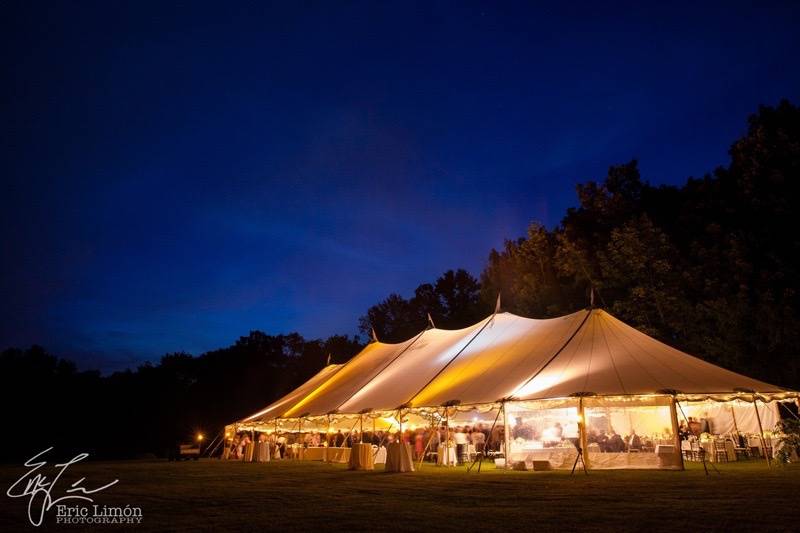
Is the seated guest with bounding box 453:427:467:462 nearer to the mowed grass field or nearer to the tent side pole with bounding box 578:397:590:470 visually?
the tent side pole with bounding box 578:397:590:470

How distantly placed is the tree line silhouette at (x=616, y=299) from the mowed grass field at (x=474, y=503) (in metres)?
10.3

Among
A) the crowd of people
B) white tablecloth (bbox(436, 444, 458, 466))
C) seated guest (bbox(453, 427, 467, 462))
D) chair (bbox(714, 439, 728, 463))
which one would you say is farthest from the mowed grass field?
seated guest (bbox(453, 427, 467, 462))

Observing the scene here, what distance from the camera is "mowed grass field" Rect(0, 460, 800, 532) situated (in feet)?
19.5

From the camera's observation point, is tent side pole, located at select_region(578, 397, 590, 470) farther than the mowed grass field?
Yes

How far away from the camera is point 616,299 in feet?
84.8

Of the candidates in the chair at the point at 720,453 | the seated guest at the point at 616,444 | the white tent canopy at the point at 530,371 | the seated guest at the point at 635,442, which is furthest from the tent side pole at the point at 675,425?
the chair at the point at 720,453

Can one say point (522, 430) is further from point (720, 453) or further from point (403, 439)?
point (720, 453)

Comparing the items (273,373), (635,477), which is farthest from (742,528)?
(273,373)

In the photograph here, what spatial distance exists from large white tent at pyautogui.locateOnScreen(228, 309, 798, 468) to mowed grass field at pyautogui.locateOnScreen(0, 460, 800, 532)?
1344 millimetres

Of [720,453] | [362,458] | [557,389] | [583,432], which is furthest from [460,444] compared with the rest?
[720,453]

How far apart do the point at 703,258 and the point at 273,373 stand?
109 feet

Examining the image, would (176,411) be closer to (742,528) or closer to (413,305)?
(413,305)

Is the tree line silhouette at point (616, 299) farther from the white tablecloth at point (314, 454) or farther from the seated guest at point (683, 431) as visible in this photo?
the white tablecloth at point (314, 454)

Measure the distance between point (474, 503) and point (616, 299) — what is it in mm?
19858
